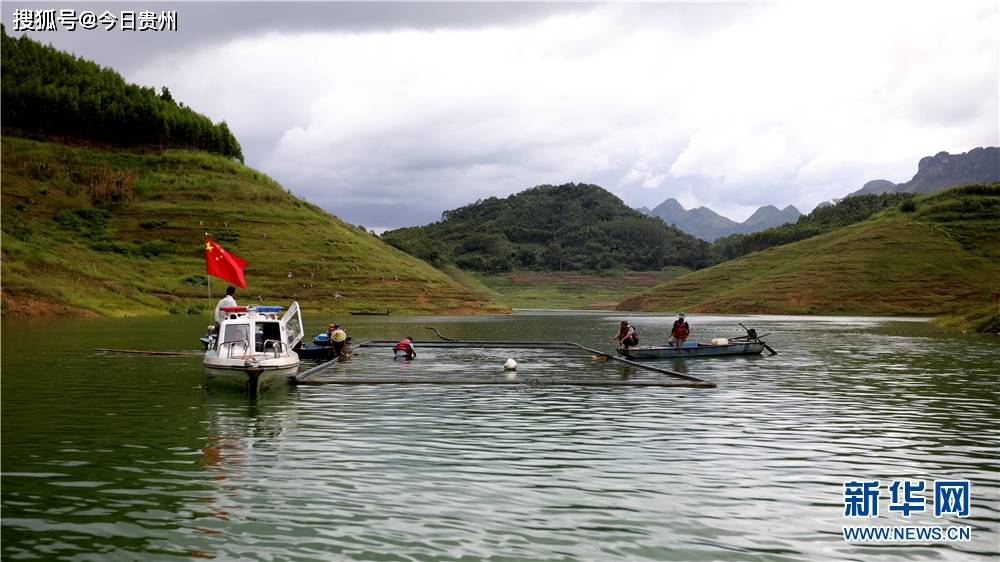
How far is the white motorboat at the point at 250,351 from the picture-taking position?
32438 millimetres

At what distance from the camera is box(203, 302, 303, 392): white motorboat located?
106ft

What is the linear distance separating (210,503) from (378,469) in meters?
4.24

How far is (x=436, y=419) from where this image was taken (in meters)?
26.0

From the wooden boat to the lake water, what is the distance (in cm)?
1383

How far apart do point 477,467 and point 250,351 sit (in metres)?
18.6

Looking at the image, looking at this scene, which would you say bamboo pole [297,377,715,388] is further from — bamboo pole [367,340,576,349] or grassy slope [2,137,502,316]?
grassy slope [2,137,502,316]

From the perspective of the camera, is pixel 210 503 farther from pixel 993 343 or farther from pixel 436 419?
pixel 993 343

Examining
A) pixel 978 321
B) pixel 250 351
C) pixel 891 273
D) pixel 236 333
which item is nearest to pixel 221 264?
pixel 236 333

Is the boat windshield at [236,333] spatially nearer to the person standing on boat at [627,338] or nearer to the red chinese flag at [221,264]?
the red chinese flag at [221,264]

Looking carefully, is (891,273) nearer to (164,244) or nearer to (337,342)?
(337,342)

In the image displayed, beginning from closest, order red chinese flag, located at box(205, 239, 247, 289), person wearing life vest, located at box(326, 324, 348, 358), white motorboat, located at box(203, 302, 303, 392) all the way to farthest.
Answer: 1. white motorboat, located at box(203, 302, 303, 392)
2. red chinese flag, located at box(205, 239, 247, 289)
3. person wearing life vest, located at box(326, 324, 348, 358)

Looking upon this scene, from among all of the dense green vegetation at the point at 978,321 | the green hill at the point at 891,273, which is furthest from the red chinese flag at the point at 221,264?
Answer: the green hill at the point at 891,273

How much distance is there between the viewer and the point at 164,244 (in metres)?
152

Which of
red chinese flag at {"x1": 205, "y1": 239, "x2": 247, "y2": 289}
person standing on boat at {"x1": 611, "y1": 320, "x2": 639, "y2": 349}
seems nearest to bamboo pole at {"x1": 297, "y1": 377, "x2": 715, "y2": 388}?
red chinese flag at {"x1": 205, "y1": 239, "x2": 247, "y2": 289}
